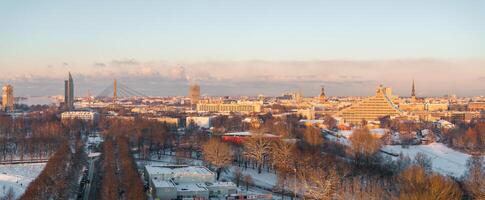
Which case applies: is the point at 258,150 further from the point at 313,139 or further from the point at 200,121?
the point at 200,121

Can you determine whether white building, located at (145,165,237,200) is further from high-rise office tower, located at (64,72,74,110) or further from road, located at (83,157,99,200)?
high-rise office tower, located at (64,72,74,110)

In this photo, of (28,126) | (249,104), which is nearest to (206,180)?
(28,126)

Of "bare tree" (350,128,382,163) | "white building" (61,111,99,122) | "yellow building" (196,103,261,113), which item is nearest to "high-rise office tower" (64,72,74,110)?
"yellow building" (196,103,261,113)

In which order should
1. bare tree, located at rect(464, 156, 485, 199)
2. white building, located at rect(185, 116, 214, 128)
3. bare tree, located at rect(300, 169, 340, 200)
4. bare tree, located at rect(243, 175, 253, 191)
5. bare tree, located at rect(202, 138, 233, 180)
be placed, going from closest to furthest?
bare tree, located at rect(464, 156, 485, 199)
bare tree, located at rect(300, 169, 340, 200)
bare tree, located at rect(243, 175, 253, 191)
bare tree, located at rect(202, 138, 233, 180)
white building, located at rect(185, 116, 214, 128)

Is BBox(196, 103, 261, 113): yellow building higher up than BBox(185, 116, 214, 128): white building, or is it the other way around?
BBox(196, 103, 261, 113): yellow building

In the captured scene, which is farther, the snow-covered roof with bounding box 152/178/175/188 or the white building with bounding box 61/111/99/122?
the white building with bounding box 61/111/99/122

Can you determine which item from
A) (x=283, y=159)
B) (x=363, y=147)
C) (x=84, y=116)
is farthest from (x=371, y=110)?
(x=283, y=159)

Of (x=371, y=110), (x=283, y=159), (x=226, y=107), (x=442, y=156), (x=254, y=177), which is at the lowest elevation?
(x=254, y=177)
